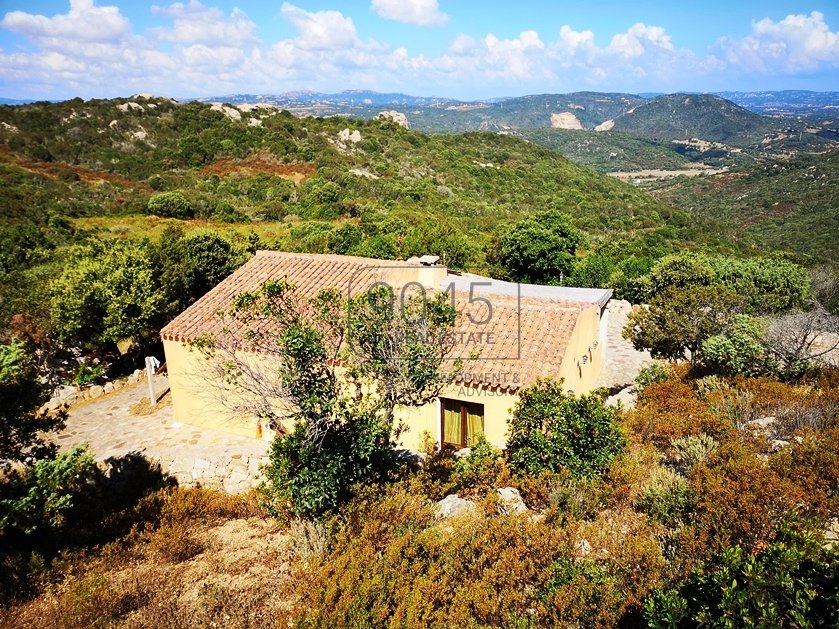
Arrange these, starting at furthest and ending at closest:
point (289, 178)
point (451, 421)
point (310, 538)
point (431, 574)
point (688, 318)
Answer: point (289, 178), point (688, 318), point (451, 421), point (310, 538), point (431, 574)

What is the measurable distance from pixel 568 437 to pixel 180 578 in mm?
6440

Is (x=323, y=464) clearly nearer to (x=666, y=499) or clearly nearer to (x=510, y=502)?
(x=510, y=502)

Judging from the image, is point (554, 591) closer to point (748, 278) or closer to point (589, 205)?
point (748, 278)

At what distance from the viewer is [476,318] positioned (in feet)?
41.3

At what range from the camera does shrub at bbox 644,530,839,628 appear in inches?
169

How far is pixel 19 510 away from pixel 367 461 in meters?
4.80

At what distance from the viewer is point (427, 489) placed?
870cm

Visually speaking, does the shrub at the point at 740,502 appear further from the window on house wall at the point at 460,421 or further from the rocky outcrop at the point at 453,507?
the window on house wall at the point at 460,421

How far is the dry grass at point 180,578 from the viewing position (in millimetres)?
6316

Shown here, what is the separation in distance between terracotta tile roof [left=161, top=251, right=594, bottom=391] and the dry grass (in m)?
3.90

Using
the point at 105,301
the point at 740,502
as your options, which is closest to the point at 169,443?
the point at 105,301

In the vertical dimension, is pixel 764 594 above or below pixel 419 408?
above

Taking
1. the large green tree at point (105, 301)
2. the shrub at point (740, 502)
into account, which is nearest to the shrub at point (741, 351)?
the shrub at point (740, 502)

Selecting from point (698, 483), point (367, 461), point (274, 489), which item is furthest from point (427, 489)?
point (698, 483)
